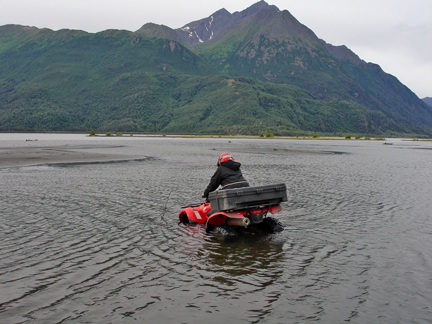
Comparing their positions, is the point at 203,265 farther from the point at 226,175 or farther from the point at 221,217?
the point at 226,175

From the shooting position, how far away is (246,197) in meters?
10.3

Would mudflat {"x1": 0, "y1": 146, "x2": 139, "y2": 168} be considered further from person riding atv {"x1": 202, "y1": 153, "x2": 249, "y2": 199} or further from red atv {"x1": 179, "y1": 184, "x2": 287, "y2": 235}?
red atv {"x1": 179, "y1": 184, "x2": 287, "y2": 235}

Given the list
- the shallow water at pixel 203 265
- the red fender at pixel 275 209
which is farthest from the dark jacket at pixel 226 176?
the shallow water at pixel 203 265

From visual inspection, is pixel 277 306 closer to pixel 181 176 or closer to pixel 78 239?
pixel 78 239

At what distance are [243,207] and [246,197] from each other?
0.31 meters

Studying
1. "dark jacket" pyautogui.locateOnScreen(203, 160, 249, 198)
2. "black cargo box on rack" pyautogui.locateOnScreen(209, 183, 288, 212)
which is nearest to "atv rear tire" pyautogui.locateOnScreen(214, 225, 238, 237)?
"black cargo box on rack" pyautogui.locateOnScreen(209, 183, 288, 212)

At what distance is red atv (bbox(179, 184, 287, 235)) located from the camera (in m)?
10.2

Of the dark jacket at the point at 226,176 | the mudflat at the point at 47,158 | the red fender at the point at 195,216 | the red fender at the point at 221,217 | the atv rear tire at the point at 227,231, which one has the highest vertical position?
the dark jacket at the point at 226,176

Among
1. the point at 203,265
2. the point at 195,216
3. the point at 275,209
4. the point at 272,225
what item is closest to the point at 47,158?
the point at 195,216

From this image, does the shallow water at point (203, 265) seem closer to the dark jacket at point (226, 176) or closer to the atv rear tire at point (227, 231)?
the atv rear tire at point (227, 231)

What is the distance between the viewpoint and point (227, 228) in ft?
36.0

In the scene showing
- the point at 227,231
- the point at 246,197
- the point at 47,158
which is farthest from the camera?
the point at 47,158

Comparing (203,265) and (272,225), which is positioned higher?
(272,225)

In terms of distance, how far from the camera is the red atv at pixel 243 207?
1020cm
